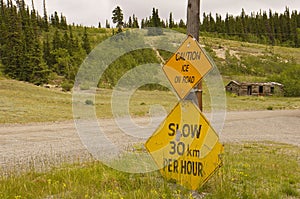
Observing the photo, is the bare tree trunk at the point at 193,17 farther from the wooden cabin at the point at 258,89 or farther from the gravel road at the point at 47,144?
the wooden cabin at the point at 258,89

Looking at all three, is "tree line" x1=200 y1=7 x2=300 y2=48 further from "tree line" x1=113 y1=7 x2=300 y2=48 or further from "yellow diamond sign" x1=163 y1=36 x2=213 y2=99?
"yellow diamond sign" x1=163 y1=36 x2=213 y2=99

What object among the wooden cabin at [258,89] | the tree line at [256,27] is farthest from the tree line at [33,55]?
the tree line at [256,27]

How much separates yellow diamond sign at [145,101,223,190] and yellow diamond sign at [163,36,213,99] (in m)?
0.30

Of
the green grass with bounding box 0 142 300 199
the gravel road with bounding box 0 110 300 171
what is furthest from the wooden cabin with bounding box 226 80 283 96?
the green grass with bounding box 0 142 300 199

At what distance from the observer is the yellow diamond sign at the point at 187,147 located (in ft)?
15.4

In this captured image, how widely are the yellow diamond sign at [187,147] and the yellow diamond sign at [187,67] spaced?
0.30m

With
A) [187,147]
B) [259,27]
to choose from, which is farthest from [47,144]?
[259,27]

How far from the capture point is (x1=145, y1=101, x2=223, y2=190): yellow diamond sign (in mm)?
4707

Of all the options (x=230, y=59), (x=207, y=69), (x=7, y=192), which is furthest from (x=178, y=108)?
(x=230, y=59)

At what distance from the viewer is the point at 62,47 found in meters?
57.6

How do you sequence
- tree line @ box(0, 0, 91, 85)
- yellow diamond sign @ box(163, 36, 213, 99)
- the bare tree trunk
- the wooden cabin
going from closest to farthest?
yellow diamond sign @ box(163, 36, 213, 99), the bare tree trunk, tree line @ box(0, 0, 91, 85), the wooden cabin

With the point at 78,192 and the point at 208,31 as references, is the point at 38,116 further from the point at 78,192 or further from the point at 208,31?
the point at 208,31

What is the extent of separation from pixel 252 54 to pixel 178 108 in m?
104

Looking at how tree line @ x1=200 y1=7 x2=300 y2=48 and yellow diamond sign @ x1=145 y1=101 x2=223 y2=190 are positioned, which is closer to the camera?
yellow diamond sign @ x1=145 y1=101 x2=223 y2=190
